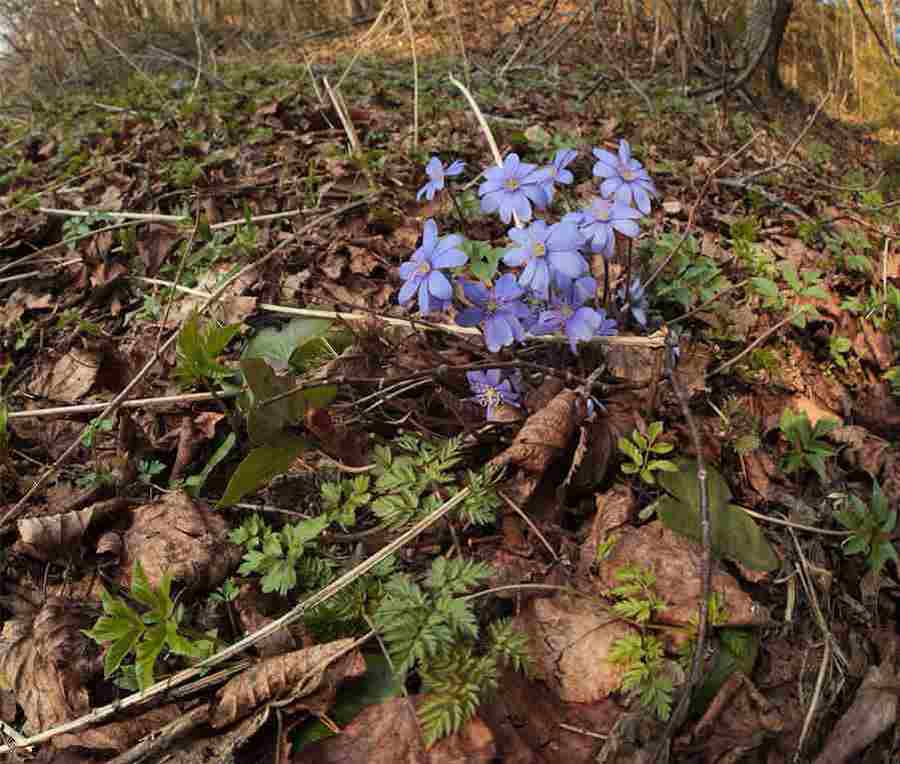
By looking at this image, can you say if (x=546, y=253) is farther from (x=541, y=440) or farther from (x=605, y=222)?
(x=541, y=440)

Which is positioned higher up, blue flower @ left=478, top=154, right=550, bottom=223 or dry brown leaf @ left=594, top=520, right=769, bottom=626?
blue flower @ left=478, top=154, right=550, bottom=223

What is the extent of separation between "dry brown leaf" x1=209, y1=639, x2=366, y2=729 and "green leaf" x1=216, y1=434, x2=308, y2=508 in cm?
35

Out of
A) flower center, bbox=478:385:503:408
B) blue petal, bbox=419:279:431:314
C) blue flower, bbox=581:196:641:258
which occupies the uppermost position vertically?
blue flower, bbox=581:196:641:258

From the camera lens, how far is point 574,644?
3.91ft

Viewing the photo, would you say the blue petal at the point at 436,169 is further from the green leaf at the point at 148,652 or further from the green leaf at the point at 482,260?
the green leaf at the point at 148,652

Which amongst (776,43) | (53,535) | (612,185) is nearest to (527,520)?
(612,185)

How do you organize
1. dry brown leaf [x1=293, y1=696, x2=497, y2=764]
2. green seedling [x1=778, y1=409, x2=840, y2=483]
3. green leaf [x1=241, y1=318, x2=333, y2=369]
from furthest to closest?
green leaf [x1=241, y1=318, x2=333, y2=369], green seedling [x1=778, y1=409, x2=840, y2=483], dry brown leaf [x1=293, y1=696, x2=497, y2=764]

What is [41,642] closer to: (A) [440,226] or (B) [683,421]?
(B) [683,421]

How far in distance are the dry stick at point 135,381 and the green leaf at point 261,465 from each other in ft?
1.48

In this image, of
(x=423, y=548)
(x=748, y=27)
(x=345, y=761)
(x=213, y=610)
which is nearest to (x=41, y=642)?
(x=213, y=610)

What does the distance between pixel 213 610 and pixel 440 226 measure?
1.57m

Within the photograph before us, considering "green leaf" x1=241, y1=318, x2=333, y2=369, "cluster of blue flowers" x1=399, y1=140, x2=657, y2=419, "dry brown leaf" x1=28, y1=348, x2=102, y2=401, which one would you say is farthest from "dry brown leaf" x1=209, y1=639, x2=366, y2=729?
"dry brown leaf" x1=28, y1=348, x2=102, y2=401

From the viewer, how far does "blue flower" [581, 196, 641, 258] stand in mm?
1310

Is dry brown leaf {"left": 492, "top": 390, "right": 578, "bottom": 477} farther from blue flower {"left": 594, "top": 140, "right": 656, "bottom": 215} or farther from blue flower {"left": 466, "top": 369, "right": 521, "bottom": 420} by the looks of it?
blue flower {"left": 594, "top": 140, "right": 656, "bottom": 215}
